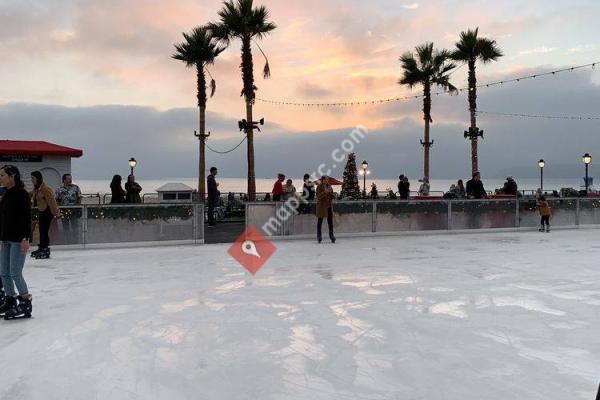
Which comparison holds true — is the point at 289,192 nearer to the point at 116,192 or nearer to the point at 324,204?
the point at 324,204

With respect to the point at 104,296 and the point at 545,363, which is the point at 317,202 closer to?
the point at 104,296

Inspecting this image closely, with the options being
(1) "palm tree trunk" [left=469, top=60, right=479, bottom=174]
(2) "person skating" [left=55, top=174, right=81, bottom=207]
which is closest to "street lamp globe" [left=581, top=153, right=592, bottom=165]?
(1) "palm tree trunk" [left=469, top=60, right=479, bottom=174]

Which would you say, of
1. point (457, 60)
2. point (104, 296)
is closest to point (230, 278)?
point (104, 296)

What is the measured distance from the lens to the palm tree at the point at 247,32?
25.3 metres

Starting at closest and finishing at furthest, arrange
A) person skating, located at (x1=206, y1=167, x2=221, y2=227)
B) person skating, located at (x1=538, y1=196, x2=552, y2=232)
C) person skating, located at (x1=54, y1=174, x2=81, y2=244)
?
person skating, located at (x1=54, y1=174, x2=81, y2=244)
person skating, located at (x1=206, y1=167, x2=221, y2=227)
person skating, located at (x1=538, y1=196, x2=552, y2=232)

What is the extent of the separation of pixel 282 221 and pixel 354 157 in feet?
124

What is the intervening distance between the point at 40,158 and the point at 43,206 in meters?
12.3

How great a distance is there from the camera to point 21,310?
227 inches

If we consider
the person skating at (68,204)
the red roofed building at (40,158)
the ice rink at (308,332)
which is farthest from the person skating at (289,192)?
the red roofed building at (40,158)

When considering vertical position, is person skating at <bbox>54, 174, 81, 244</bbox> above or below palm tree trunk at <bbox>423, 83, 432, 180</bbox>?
below

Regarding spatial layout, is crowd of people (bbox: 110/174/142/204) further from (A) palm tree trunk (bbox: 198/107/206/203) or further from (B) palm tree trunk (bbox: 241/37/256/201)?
(A) palm tree trunk (bbox: 198/107/206/203)

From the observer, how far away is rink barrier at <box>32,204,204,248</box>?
12.0m

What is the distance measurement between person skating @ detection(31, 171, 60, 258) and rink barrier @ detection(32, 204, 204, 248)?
1.12m

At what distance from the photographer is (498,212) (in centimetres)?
1686
